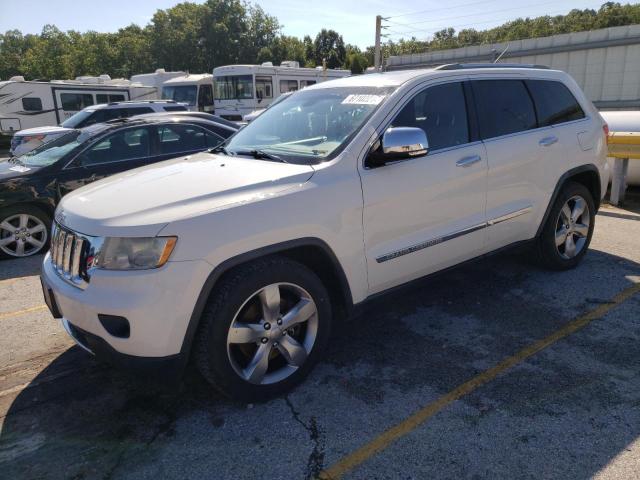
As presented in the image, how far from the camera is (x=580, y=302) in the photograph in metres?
4.18

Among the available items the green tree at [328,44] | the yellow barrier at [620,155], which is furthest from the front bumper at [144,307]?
the green tree at [328,44]

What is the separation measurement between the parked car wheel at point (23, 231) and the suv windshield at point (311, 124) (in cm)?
362

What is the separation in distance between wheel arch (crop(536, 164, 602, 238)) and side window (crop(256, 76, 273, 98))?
14.7 m

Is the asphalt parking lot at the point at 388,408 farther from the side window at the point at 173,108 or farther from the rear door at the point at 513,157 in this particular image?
the side window at the point at 173,108

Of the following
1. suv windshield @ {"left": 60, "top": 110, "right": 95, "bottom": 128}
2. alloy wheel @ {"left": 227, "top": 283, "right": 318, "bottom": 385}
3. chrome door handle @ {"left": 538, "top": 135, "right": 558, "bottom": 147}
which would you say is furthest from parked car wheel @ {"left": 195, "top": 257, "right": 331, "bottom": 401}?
suv windshield @ {"left": 60, "top": 110, "right": 95, "bottom": 128}

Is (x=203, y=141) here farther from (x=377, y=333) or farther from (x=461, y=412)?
(x=461, y=412)

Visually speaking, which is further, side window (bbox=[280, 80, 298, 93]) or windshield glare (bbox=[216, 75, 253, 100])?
side window (bbox=[280, 80, 298, 93])

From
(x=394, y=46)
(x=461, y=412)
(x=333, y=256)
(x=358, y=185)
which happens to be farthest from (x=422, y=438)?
(x=394, y=46)

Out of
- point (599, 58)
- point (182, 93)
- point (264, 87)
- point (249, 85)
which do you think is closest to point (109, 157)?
point (249, 85)

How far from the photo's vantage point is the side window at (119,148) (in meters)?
6.49

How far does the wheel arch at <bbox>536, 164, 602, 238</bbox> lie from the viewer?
4.43 meters

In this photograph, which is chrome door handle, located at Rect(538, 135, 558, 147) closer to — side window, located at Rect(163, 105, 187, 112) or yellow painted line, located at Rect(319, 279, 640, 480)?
yellow painted line, located at Rect(319, 279, 640, 480)

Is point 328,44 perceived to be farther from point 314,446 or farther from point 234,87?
point 314,446

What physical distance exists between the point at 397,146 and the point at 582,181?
2772 mm
